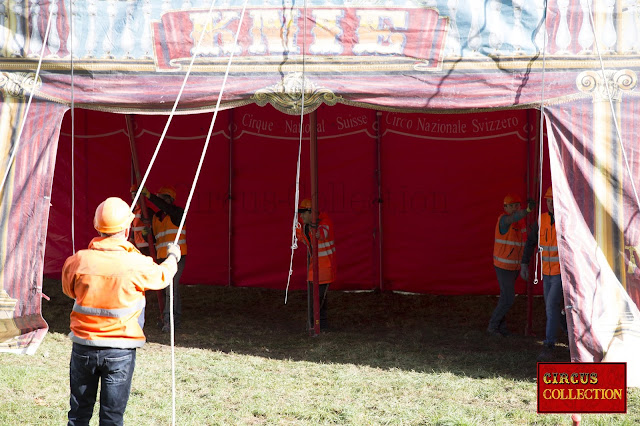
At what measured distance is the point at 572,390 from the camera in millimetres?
3865

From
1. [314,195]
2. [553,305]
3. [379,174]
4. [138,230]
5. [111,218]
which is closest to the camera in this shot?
[111,218]

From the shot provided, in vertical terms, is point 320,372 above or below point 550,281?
below

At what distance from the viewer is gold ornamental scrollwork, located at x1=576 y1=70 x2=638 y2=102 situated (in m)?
6.07

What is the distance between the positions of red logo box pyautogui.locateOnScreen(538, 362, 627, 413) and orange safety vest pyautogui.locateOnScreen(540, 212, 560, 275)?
275cm

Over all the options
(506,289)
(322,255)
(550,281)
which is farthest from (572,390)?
(322,255)

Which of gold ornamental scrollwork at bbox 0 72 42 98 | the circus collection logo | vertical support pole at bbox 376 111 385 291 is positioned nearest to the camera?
the circus collection logo

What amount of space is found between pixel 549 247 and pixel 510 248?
3.07 feet

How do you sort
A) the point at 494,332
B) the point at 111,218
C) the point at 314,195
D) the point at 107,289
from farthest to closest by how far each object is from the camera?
the point at 494,332 → the point at 314,195 → the point at 111,218 → the point at 107,289

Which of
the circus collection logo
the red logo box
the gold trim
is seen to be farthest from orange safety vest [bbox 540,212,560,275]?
the red logo box

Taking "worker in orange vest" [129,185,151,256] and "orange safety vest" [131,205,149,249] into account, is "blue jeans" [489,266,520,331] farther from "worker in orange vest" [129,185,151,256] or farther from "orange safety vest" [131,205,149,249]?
"orange safety vest" [131,205,149,249]

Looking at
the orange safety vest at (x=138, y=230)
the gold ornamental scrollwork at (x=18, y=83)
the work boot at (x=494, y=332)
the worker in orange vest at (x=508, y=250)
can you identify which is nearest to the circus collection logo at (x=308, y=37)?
the gold ornamental scrollwork at (x=18, y=83)

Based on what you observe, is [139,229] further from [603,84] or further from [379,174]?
[603,84]

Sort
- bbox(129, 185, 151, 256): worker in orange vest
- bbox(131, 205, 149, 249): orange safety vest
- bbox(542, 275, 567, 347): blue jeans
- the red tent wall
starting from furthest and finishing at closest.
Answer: the red tent wall
bbox(131, 205, 149, 249): orange safety vest
bbox(129, 185, 151, 256): worker in orange vest
bbox(542, 275, 567, 347): blue jeans

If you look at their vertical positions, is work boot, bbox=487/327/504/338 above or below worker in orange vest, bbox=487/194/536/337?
below
